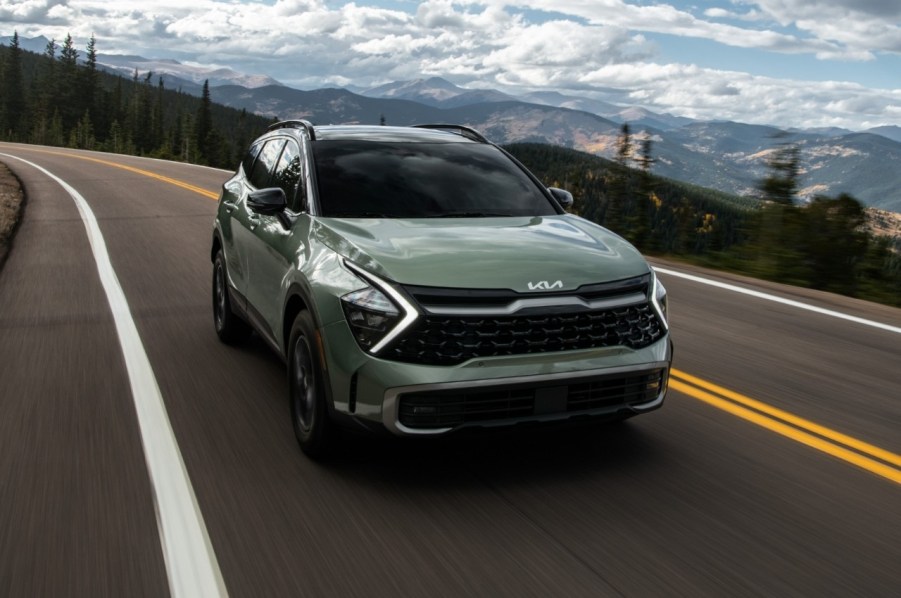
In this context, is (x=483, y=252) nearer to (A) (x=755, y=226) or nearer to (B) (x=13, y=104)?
(A) (x=755, y=226)

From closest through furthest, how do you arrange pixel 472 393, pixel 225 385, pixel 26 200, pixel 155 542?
pixel 155 542 < pixel 472 393 < pixel 225 385 < pixel 26 200

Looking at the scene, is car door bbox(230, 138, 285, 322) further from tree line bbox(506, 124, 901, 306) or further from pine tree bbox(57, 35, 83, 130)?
pine tree bbox(57, 35, 83, 130)

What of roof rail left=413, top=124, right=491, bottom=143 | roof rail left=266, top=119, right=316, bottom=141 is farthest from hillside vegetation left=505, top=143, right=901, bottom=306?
roof rail left=266, top=119, right=316, bottom=141

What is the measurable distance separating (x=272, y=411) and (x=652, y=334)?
243 centimetres

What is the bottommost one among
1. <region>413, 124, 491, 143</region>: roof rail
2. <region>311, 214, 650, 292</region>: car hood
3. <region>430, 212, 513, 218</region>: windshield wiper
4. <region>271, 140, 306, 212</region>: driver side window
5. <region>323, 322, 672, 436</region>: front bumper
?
<region>323, 322, 672, 436</region>: front bumper

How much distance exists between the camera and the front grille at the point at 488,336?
3.83 meters

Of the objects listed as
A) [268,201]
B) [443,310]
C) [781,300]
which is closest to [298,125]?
[268,201]

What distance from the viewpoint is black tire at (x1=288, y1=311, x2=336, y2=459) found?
13.9 ft

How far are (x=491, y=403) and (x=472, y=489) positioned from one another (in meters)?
0.47

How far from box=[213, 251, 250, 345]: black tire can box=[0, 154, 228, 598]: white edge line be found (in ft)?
2.12

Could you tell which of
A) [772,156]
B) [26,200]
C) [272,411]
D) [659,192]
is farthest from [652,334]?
[26,200]

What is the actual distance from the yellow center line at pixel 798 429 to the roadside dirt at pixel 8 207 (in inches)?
367

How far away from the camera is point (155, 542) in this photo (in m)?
3.51

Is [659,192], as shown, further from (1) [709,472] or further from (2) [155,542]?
(2) [155,542]
